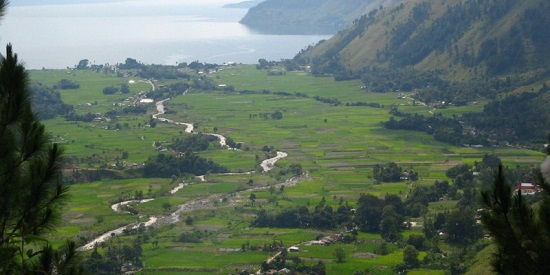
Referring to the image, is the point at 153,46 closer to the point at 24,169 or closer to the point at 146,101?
the point at 146,101

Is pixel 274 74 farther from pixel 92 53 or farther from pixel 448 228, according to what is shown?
pixel 448 228

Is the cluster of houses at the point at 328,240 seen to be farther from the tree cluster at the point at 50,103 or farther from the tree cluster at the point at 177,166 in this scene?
the tree cluster at the point at 50,103

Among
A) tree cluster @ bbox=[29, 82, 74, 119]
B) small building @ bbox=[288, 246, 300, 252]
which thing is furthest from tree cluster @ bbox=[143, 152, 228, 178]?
tree cluster @ bbox=[29, 82, 74, 119]

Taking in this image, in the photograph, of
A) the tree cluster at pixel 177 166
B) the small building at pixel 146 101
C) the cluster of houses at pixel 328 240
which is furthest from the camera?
the small building at pixel 146 101

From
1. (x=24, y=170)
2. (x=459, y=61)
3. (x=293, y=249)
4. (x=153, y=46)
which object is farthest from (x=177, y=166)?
(x=153, y=46)

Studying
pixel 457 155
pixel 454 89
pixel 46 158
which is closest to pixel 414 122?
pixel 457 155

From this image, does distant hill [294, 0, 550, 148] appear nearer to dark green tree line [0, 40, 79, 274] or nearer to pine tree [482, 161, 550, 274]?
pine tree [482, 161, 550, 274]

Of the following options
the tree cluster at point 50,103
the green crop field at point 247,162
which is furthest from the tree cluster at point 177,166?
the tree cluster at point 50,103
